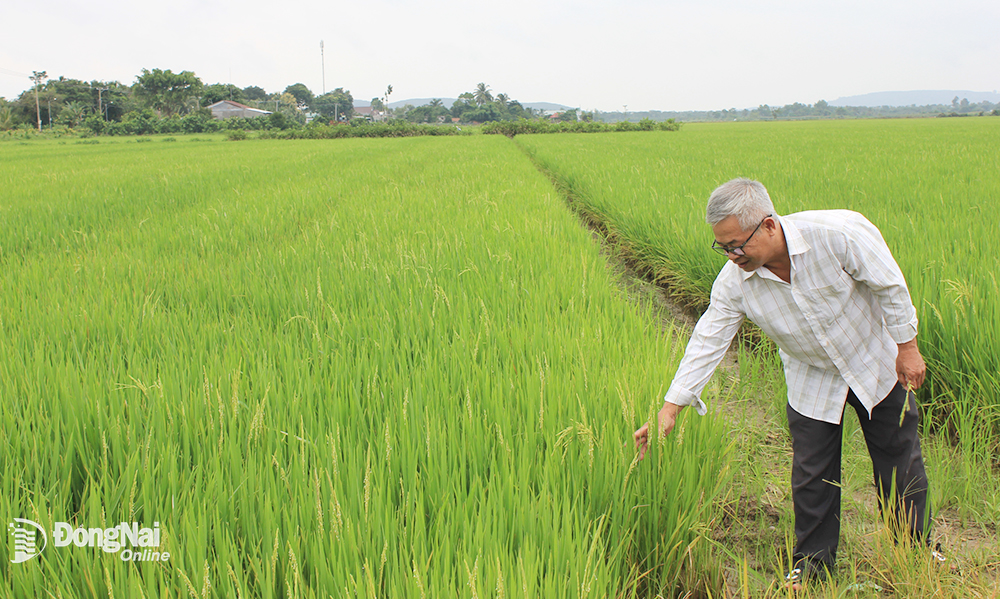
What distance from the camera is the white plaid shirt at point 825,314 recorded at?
4.74 ft

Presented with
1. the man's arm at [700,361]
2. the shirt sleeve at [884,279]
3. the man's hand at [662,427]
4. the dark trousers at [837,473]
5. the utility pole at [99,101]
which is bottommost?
the dark trousers at [837,473]

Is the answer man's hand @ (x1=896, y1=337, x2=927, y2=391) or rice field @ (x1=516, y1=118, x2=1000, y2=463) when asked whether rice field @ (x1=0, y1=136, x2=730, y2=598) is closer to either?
man's hand @ (x1=896, y1=337, x2=927, y2=391)

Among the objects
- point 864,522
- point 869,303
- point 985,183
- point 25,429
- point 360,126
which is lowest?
point 864,522

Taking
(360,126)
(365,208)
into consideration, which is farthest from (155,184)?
(360,126)

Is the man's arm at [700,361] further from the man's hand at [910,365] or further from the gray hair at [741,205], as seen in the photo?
the man's hand at [910,365]

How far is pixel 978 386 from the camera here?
2.08 m

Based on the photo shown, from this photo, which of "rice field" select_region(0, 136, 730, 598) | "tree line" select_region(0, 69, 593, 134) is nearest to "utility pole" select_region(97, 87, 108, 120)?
"tree line" select_region(0, 69, 593, 134)

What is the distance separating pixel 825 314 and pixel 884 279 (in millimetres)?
168

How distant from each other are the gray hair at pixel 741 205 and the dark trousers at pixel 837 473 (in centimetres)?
69

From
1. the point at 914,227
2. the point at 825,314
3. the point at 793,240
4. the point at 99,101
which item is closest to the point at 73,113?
the point at 99,101

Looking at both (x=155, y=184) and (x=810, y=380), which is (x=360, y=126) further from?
(x=810, y=380)

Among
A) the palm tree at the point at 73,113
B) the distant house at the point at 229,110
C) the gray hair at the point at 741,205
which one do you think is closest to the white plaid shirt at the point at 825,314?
the gray hair at the point at 741,205

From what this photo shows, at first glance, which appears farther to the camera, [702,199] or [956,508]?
[702,199]

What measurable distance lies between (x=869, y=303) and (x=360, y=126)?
4543cm
